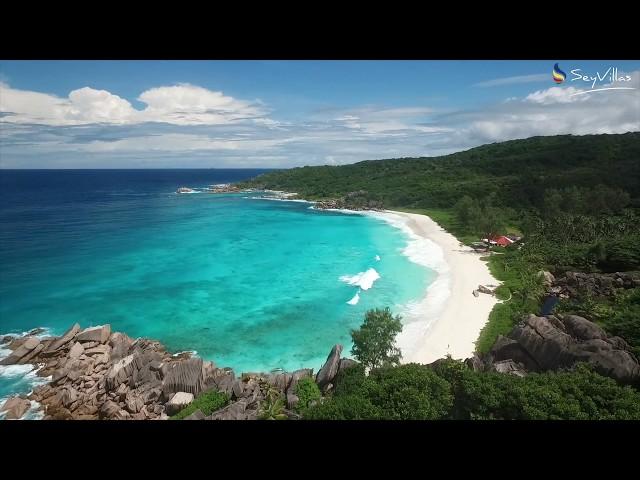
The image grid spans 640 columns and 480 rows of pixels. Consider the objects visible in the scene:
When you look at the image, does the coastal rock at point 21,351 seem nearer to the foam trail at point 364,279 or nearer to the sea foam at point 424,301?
the sea foam at point 424,301

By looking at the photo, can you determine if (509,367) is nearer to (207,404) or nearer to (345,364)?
(345,364)

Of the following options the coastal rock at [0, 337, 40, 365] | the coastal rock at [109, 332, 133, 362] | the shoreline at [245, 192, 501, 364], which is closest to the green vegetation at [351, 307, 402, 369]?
the shoreline at [245, 192, 501, 364]

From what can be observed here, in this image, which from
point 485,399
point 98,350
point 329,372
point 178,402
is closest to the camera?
point 485,399

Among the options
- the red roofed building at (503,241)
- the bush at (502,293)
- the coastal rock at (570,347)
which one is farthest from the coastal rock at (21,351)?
the red roofed building at (503,241)

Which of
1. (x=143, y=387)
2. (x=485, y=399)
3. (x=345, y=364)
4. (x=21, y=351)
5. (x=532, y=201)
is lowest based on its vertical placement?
(x=21, y=351)

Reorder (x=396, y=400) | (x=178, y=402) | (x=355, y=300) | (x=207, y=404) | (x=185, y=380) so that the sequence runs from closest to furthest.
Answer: (x=396, y=400), (x=207, y=404), (x=178, y=402), (x=185, y=380), (x=355, y=300)

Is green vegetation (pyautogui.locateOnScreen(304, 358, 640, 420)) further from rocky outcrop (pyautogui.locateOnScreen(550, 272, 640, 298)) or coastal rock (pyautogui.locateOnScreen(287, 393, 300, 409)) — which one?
rocky outcrop (pyautogui.locateOnScreen(550, 272, 640, 298))

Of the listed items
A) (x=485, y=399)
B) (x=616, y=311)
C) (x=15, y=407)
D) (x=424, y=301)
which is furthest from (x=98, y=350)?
(x=616, y=311)
